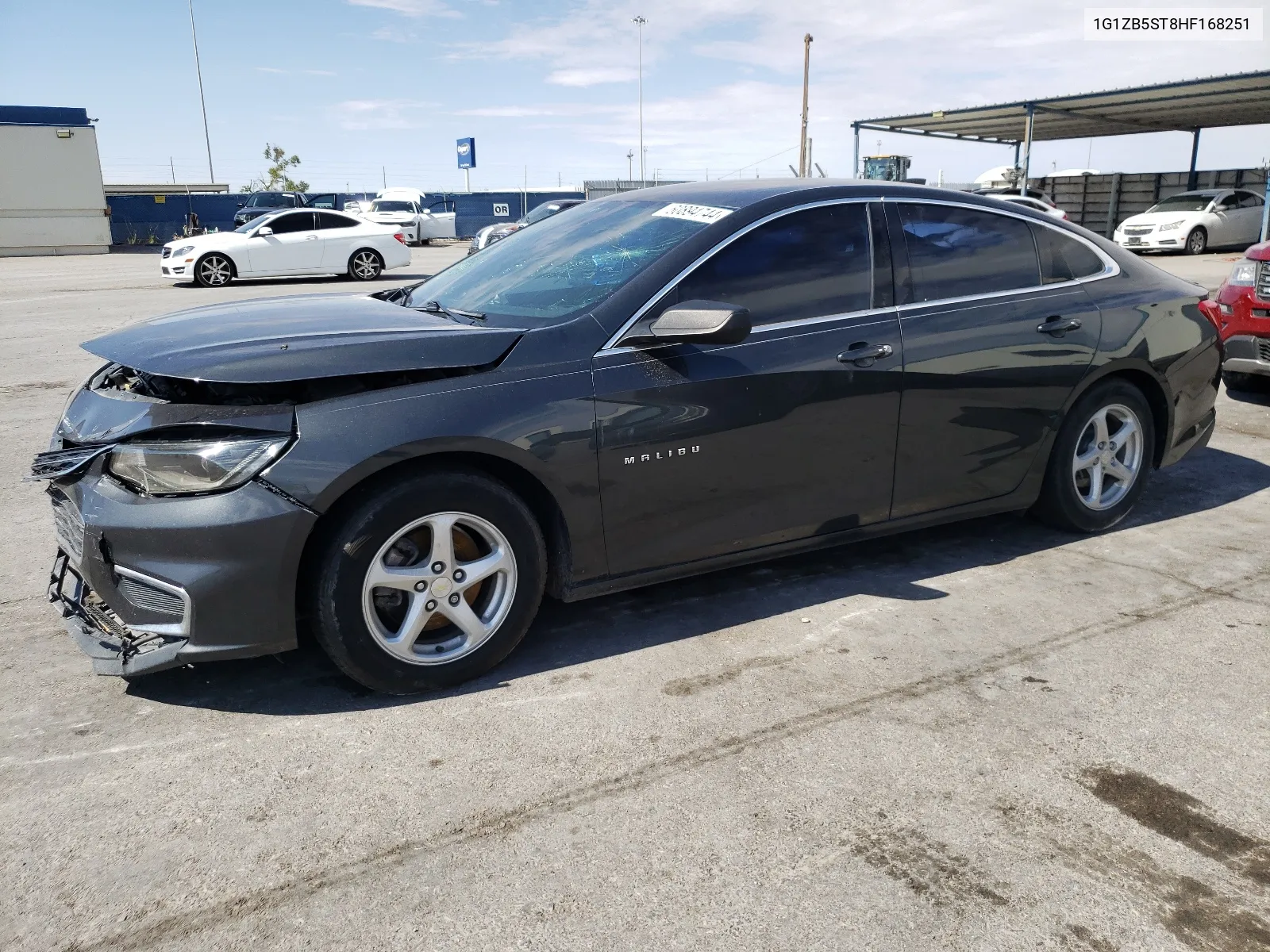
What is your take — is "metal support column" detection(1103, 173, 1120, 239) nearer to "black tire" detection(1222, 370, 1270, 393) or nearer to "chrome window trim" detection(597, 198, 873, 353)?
"black tire" detection(1222, 370, 1270, 393)

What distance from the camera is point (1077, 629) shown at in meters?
3.86

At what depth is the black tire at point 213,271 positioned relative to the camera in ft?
62.5

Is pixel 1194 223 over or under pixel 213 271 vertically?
over

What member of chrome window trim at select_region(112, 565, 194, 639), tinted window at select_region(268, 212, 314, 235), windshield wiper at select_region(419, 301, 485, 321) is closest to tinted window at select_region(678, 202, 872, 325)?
windshield wiper at select_region(419, 301, 485, 321)

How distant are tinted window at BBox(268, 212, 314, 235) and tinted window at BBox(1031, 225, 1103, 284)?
18.2m

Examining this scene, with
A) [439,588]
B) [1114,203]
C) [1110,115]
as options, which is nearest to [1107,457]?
[439,588]

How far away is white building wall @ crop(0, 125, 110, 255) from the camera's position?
108 ft

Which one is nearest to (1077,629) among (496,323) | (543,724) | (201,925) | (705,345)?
(705,345)

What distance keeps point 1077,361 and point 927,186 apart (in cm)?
103

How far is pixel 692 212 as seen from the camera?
3963 mm

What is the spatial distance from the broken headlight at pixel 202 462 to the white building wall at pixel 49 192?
36124 millimetres

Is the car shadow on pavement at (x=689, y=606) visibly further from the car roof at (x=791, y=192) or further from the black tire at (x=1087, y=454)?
the car roof at (x=791, y=192)

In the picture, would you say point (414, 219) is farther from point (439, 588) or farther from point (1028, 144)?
point (439, 588)

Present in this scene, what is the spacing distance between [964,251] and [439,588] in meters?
2.64
